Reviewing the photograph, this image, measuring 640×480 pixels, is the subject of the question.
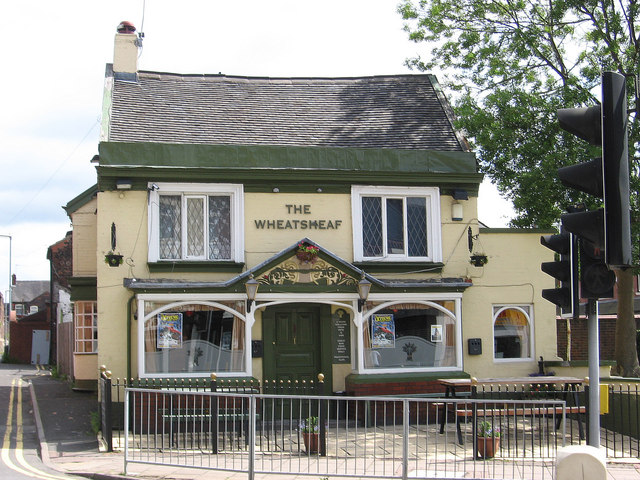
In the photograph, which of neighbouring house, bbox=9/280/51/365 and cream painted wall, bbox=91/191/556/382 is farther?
neighbouring house, bbox=9/280/51/365

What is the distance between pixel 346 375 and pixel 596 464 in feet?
28.9

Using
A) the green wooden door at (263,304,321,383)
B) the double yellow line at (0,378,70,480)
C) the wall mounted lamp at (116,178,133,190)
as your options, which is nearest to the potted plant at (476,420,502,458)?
the green wooden door at (263,304,321,383)

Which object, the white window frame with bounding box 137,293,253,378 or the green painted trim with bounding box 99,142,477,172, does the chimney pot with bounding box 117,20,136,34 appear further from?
the white window frame with bounding box 137,293,253,378

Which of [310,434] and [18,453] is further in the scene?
[18,453]

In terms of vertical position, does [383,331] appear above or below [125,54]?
below

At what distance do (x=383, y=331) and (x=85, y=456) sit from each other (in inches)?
250

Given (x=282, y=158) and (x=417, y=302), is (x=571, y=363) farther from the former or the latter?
(x=282, y=158)

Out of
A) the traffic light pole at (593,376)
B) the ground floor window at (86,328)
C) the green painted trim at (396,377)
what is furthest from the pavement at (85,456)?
the green painted trim at (396,377)

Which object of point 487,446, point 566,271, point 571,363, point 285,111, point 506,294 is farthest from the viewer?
point 285,111

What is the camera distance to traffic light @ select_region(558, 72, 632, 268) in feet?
19.7

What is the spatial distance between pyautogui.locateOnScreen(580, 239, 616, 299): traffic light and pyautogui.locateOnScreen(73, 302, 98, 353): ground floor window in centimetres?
1683

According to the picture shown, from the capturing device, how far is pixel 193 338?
15.0 metres

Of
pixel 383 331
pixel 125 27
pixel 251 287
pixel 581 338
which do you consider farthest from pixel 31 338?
pixel 383 331

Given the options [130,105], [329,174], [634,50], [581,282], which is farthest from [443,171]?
[581,282]
